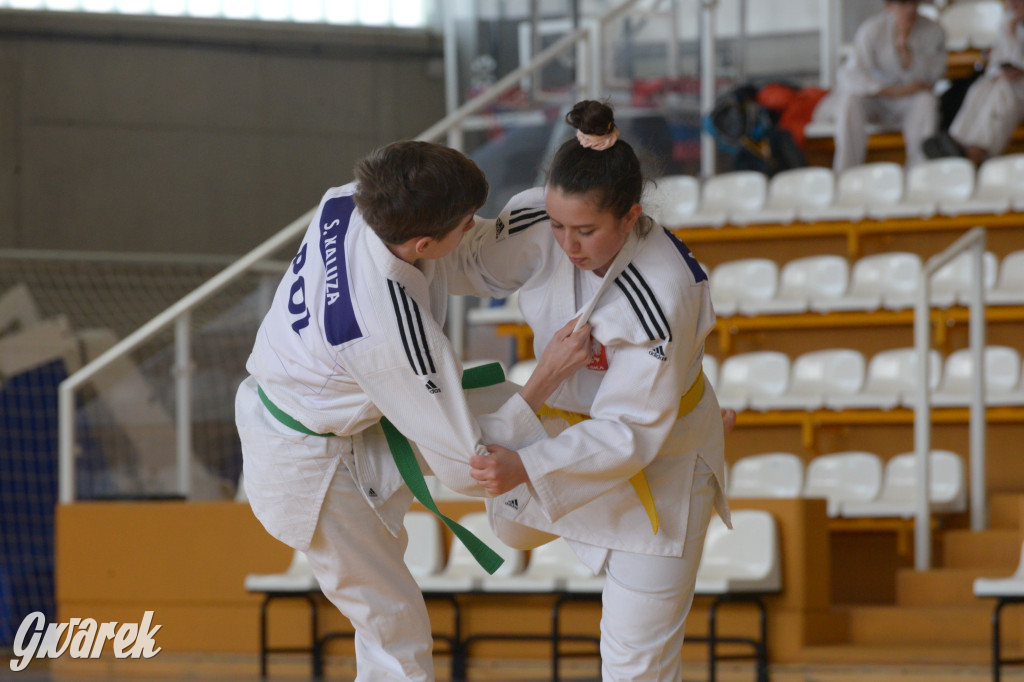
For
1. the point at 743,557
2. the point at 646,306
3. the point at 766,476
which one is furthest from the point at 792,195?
the point at 646,306

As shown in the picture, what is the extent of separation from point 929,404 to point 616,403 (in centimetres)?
272

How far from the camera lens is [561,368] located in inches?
93.8

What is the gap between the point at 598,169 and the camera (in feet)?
7.54

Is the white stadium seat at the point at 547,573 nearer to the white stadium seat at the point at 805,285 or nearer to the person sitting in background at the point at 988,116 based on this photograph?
the white stadium seat at the point at 805,285

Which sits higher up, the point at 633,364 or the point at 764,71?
the point at 764,71

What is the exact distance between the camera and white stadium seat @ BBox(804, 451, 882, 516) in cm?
512

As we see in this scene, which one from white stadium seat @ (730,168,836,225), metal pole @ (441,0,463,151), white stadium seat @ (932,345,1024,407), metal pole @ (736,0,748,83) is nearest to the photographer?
white stadium seat @ (932,345,1024,407)

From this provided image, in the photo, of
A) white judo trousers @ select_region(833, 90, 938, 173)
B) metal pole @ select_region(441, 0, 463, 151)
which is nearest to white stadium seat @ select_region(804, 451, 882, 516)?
white judo trousers @ select_region(833, 90, 938, 173)

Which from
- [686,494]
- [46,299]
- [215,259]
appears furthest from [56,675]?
[215,259]

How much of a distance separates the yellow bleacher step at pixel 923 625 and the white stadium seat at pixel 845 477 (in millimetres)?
554

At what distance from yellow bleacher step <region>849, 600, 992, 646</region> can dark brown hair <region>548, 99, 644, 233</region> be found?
279cm

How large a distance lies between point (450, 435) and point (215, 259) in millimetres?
7213

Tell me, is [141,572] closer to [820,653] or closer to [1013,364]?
[820,653]

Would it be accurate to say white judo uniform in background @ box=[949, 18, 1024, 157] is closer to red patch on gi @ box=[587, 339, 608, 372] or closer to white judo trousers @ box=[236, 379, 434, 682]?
red patch on gi @ box=[587, 339, 608, 372]
